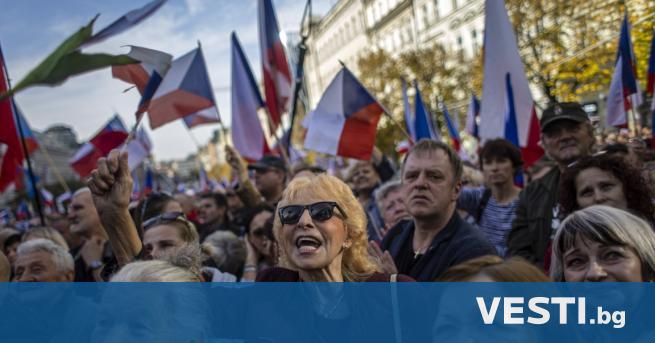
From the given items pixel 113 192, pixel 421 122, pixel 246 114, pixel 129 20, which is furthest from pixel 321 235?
pixel 421 122

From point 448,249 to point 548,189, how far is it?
4.25 ft

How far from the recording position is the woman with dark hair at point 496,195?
4.55 meters

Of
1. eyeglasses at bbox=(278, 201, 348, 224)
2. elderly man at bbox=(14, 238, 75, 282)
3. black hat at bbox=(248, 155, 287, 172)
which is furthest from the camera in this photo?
black hat at bbox=(248, 155, 287, 172)

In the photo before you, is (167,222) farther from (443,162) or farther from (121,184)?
(443,162)

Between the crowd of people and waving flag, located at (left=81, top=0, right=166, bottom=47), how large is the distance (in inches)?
38.9

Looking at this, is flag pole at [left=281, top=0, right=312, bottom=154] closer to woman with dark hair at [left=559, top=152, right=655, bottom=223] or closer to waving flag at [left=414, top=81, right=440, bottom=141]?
waving flag at [left=414, top=81, right=440, bottom=141]

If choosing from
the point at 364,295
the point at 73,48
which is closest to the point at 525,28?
the point at 364,295

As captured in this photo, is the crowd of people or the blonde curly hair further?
the blonde curly hair

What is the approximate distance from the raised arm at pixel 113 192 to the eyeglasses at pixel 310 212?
0.64m

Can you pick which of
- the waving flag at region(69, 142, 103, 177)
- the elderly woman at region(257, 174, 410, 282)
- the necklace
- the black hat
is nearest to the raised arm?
the elderly woman at region(257, 174, 410, 282)

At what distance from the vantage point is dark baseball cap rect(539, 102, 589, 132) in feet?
14.4

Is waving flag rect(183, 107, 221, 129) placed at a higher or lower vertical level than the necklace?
higher

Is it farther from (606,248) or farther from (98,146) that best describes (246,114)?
(606,248)

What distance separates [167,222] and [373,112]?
9.98 ft
